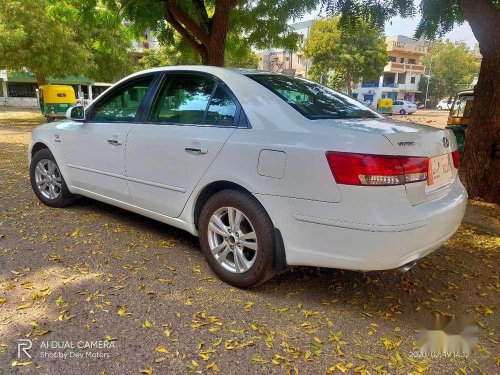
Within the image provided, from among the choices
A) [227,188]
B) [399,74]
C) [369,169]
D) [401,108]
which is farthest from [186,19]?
[399,74]

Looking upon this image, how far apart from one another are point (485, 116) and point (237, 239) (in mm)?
4458

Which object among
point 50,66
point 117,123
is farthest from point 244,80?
point 50,66

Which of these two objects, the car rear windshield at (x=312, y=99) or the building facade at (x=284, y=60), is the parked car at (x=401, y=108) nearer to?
the building facade at (x=284, y=60)

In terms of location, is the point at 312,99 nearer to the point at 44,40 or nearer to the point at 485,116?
the point at 485,116

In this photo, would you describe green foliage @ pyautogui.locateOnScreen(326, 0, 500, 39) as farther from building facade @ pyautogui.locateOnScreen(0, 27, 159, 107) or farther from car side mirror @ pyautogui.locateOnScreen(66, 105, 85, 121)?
building facade @ pyautogui.locateOnScreen(0, 27, 159, 107)

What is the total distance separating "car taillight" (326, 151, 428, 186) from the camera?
8.05 ft

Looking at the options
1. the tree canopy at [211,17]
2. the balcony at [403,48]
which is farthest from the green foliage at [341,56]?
the tree canopy at [211,17]

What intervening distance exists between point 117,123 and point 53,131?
122cm

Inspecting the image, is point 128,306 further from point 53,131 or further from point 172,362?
point 53,131

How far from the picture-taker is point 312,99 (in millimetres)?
3311

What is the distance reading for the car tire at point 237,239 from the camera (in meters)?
2.87

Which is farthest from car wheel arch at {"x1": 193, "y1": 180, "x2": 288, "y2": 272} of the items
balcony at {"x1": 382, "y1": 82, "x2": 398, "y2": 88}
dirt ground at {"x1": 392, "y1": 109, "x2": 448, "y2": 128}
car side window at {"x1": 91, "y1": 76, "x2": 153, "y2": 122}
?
balcony at {"x1": 382, "y1": 82, "x2": 398, "y2": 88}

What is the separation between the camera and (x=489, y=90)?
18.5 ft

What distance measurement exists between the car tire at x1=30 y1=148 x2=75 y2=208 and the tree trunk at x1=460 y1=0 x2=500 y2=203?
539 cm
